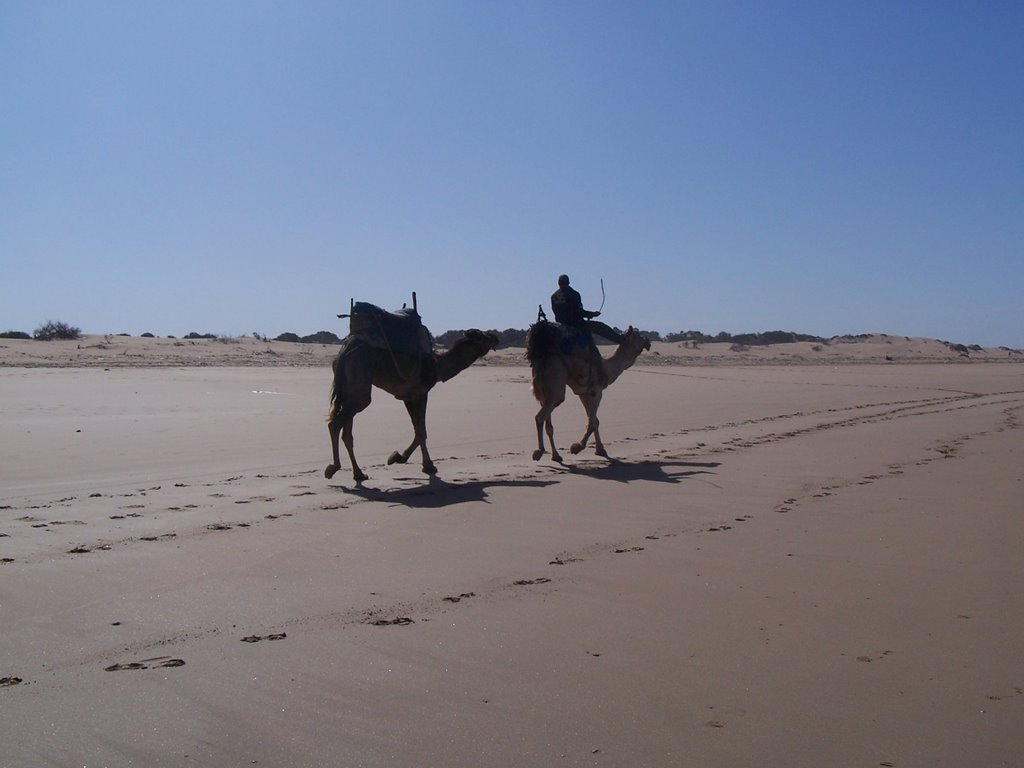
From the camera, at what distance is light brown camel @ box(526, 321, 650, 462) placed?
1396cm

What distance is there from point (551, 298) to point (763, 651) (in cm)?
1010

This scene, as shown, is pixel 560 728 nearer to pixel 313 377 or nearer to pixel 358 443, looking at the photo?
pixel 358 443

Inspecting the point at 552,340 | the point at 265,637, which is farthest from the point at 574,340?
the point at 265,637

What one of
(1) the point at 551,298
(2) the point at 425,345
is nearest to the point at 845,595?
(2) the point at 425,345

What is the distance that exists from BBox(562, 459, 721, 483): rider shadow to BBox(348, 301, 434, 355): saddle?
8.58ft

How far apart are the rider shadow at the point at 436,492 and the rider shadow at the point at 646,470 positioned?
996 millimetres

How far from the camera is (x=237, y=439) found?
1466cm

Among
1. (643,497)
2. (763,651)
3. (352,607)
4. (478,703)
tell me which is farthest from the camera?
(643,497)

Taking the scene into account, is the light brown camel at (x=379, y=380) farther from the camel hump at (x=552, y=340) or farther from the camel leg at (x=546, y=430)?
the camel leg at (x=546, y=430)

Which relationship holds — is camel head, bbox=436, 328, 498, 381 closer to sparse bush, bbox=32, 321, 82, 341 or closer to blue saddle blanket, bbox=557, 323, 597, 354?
blue saddle blanket, bbox=557, 323, 597, 354

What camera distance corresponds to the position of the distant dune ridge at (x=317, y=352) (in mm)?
32500

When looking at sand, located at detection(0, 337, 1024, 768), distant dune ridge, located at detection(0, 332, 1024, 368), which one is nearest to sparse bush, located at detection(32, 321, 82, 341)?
distant dune ridge, located at detection(0, 332, 1024, 368)

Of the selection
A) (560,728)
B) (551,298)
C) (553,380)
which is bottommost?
(560,728)

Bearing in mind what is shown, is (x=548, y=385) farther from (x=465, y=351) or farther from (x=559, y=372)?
(x=465, y=351)
